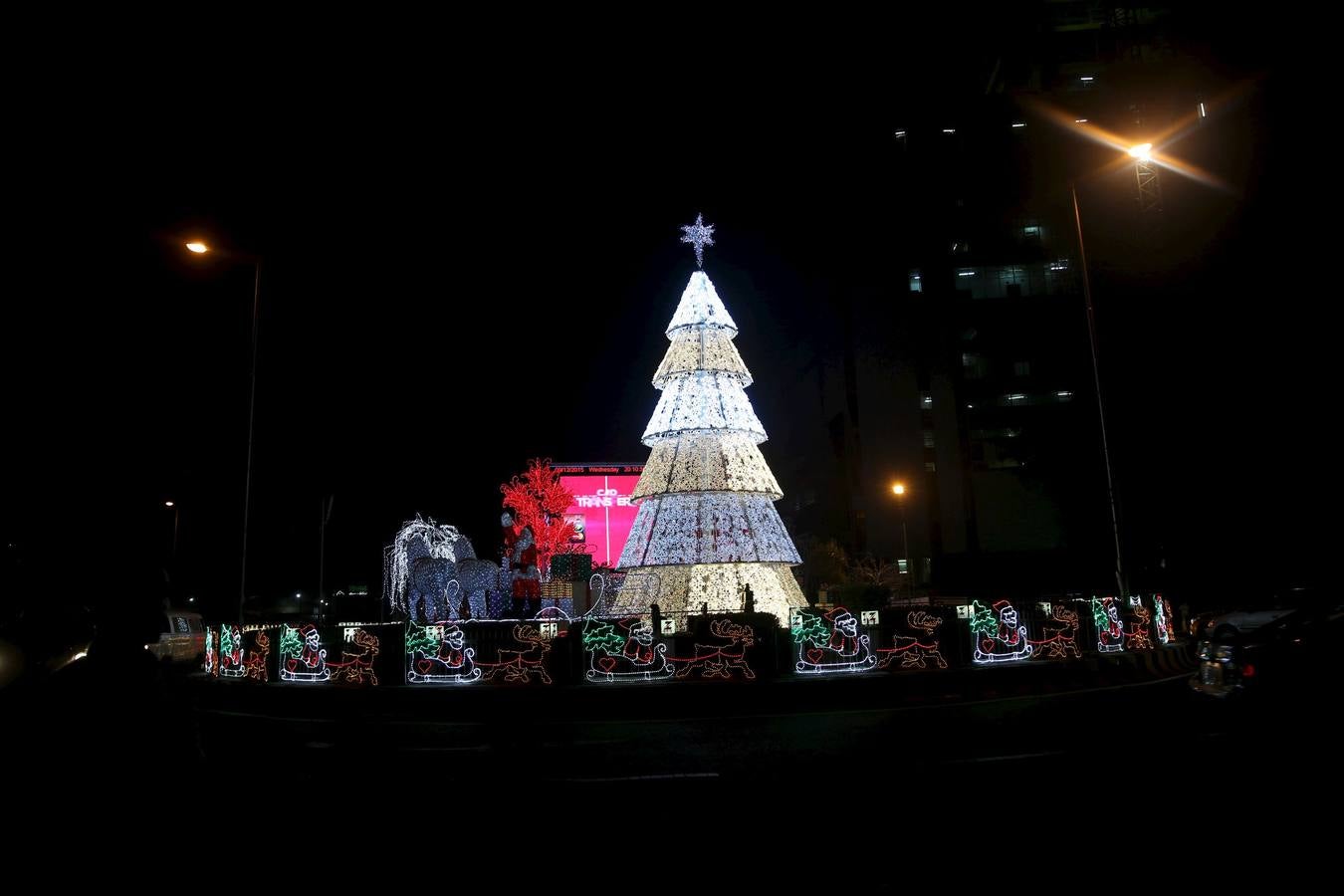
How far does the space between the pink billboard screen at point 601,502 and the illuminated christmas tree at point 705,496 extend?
36.8 meters

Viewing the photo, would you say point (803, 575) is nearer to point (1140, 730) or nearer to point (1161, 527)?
point (1161, 527)

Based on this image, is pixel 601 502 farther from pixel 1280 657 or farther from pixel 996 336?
pixel 1280 657

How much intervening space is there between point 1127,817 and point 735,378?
57.0 feet

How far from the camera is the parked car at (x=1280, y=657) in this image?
8.13 metres

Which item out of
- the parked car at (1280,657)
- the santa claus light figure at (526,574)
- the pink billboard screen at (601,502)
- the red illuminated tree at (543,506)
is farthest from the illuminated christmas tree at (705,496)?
the pink billboard screen at (601,502)

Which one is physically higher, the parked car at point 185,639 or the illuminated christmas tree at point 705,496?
the illuminated christmas tree at point 705,496

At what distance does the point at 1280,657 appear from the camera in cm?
865

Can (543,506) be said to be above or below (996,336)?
below

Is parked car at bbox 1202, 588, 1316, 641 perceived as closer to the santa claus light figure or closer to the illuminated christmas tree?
the illuminated christmas tree

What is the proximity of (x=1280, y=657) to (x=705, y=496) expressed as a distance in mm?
13878

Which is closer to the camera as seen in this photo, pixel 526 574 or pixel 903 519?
pixel 526 574

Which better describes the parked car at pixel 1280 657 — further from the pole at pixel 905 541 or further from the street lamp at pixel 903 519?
the street lamp at pixel 903 519

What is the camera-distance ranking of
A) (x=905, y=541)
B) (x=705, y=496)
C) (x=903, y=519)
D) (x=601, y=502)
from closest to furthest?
(x=705, y=496), (x=905, y=541), (x=903, y=519), (x=601, y=502)

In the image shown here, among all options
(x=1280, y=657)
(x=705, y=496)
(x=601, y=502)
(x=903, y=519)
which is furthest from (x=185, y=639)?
(x=601, y=502)
